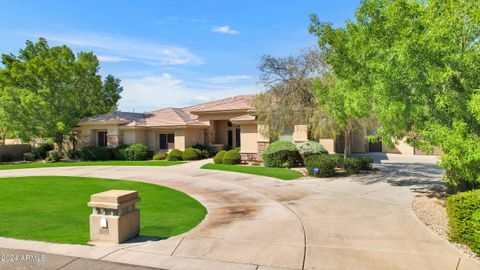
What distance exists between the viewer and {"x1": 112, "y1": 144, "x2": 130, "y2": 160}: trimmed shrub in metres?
29.8

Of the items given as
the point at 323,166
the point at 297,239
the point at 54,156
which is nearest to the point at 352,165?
the point at 323,166

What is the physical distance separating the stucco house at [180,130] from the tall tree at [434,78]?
18627 mm

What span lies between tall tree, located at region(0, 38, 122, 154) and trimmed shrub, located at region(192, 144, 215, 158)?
11.9 m

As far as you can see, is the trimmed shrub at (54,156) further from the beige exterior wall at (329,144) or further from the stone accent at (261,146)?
the beige exterior wall at (329,144)

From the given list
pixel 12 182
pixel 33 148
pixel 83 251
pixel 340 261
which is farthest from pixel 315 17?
pixel 33 148

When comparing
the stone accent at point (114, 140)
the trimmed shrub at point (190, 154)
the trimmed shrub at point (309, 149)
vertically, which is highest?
the stone accent at point (114, 140)

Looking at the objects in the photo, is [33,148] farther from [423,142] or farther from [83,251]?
[423,142]

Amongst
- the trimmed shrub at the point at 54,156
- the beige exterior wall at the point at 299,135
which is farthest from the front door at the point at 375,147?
the trimmed shrub at the point at 54,156

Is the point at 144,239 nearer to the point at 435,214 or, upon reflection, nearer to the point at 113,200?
the point at 113,200

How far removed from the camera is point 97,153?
100 ft

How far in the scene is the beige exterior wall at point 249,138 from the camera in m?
24.9

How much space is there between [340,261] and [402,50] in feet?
18.7

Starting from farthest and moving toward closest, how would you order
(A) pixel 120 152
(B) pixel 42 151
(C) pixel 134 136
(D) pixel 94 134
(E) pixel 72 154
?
(B) pixel 42 151
(E) pixel 72 154
(D) pixel 94 134
(C) pixel 134 136
(A) pixel 120 152

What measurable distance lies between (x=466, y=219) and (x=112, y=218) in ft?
23.0
